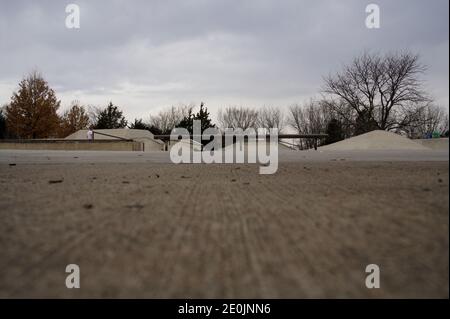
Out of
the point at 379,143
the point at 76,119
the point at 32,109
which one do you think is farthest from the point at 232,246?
the point at 76,119

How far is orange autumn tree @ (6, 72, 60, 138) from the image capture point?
93.8ft

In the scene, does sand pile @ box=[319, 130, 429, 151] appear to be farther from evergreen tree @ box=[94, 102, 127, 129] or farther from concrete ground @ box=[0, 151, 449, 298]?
evergreen tree @ box=[94, 102, 127, 129]

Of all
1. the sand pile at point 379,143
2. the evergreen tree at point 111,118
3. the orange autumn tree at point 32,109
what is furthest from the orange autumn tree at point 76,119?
the sand pile at point 379,143

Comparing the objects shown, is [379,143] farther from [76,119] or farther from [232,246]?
[76,119]

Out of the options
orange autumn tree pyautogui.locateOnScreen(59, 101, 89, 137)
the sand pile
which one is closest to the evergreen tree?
orange autumn tree pyautogui.locateOnScreen(59, 101, 89, 137)

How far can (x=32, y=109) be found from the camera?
94.9 ft

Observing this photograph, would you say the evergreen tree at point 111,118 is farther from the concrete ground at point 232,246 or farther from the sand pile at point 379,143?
the concrete ground at point 232,246

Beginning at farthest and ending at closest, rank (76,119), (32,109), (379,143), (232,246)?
(76,119) → (32,109) → (379,143) → (232,246)

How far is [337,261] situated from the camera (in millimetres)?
767

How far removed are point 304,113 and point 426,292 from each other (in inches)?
1700

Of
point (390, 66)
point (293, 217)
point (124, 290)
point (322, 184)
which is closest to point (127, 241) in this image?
point (124, 290)

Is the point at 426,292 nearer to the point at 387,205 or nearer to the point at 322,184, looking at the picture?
the point at 387,205

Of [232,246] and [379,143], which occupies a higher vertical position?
[379,143]

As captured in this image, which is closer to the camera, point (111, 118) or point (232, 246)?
point (232, 246)
